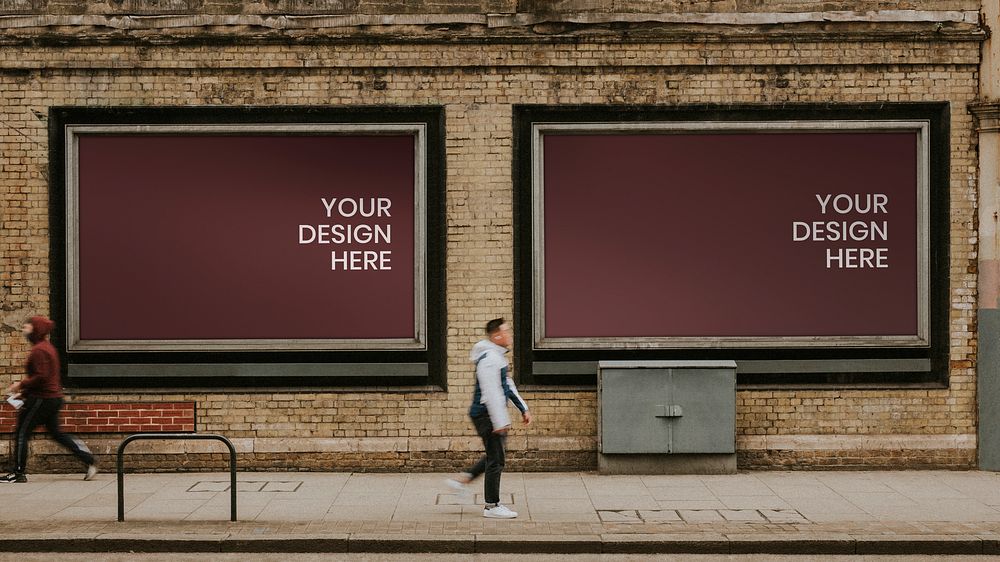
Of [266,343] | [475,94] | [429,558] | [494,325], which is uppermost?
[475,94]

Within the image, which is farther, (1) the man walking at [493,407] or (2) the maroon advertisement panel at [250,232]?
(2) the maroon advertisement panel at [250,232]

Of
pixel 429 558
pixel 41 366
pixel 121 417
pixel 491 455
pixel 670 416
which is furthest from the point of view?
pixel 121 417

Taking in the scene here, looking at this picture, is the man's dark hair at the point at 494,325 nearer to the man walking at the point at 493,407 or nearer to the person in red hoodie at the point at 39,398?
the man walking at the point at 493,407

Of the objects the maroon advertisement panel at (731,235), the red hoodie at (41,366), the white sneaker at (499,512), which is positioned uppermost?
the maroon advertisement panel at (731,235)

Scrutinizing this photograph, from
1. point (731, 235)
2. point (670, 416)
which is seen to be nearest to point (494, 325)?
point (670, 416)

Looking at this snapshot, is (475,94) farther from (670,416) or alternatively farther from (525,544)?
(525,544)

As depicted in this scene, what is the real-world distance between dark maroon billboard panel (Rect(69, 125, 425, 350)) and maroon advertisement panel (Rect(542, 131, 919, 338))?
181cm

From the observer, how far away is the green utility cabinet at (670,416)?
36.4 ft

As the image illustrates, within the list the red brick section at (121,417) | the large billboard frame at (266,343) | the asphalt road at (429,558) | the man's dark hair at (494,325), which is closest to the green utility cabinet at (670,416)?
the large billboard frame at (266,343)

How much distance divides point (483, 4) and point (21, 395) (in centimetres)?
638

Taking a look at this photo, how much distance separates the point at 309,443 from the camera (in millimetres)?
11477

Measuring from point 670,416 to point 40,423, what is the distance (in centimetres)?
658

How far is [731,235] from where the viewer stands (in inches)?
463

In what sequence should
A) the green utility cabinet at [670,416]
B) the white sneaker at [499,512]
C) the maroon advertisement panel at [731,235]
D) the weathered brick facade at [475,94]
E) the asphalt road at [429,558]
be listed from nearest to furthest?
the asphalt road at [429,558], the white sneaker at [499,512], the green utility cabinet at [670,416], the weathered brick facade at [475,94], the maroon advertisement panel at [731,235]
